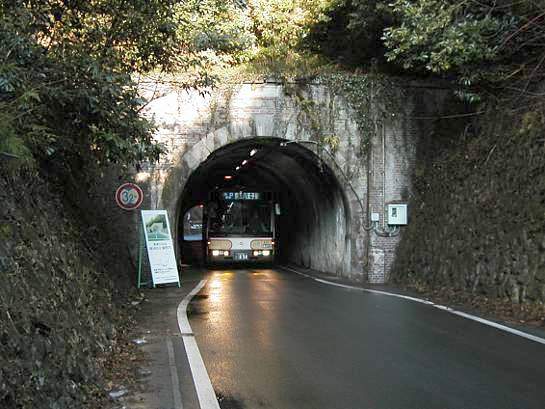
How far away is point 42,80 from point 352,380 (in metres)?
5.10

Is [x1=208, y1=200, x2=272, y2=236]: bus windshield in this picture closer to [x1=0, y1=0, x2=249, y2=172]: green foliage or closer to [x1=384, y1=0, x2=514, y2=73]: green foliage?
[x1=384, y1=0, x2=514, y2=73]: green foliage

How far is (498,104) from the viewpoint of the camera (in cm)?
1479

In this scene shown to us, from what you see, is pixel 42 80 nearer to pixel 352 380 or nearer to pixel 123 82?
pixel 123 82

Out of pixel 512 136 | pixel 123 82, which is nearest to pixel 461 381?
pixel 123 82

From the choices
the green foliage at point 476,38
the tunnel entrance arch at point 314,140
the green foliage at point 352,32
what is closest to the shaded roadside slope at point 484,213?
the tunnel entrance arch at point 314,140

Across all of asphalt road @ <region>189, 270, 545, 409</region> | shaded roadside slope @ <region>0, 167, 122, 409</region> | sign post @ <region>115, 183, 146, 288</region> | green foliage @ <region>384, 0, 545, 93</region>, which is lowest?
asphalt road @ <region>189, 270, 545, 409</region>

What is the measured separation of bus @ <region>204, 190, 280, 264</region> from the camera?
83.8 ft

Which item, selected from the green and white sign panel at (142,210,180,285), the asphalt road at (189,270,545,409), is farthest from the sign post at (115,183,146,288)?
the asphalt road at (189,270,545,409)

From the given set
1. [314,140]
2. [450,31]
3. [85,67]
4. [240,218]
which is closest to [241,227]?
[240,218]

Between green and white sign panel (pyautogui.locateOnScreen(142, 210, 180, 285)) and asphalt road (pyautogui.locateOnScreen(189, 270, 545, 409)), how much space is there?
4.19 metres

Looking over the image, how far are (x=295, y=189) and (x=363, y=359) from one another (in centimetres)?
1939

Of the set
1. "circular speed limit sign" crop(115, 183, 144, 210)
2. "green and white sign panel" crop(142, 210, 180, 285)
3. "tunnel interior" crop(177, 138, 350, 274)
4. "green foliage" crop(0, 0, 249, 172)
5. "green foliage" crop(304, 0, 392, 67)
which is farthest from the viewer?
"tunnel interior" crop(177, 138, 350, 274)

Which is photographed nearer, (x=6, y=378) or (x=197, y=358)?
(x=6, y=378)

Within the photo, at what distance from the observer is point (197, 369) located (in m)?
6.64
